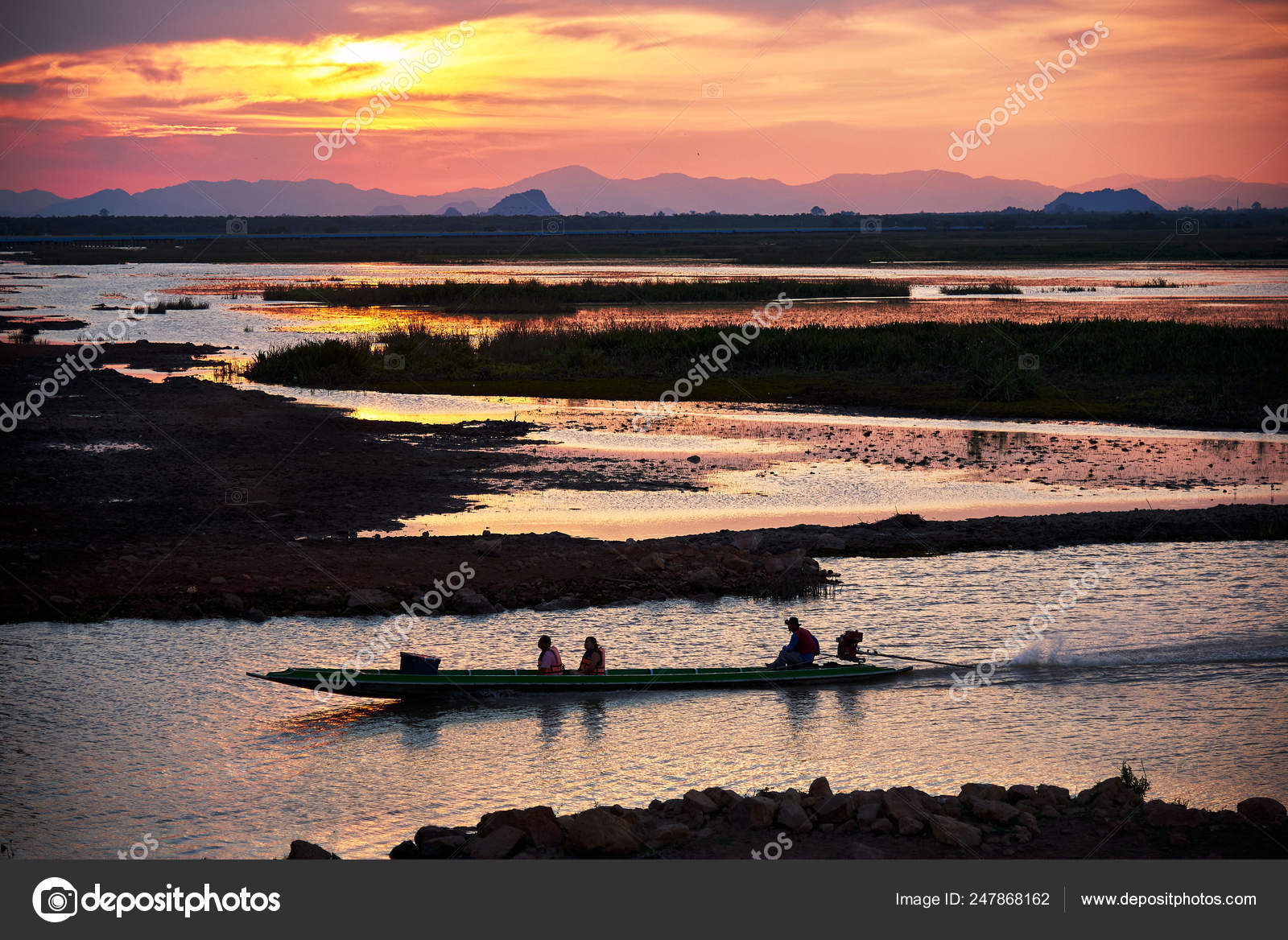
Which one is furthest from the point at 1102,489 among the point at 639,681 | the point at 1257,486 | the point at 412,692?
the point at 412,692

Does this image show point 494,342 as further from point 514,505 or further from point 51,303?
point 51,303

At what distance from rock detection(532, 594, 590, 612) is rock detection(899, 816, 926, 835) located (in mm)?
11513

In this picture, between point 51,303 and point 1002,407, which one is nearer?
point 1002,407

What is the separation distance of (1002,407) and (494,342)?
27.2 meters

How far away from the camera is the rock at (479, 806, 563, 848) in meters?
12.4

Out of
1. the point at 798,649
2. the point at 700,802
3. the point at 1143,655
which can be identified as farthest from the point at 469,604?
the point at 1143,655

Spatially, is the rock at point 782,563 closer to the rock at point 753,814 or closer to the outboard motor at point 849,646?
the outboard motor at point 849,646

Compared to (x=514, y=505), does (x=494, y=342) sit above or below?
above

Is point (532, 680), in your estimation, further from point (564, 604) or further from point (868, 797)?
point (868, 797)

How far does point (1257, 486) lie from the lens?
32.2 metres

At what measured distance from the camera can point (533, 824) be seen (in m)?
12.5

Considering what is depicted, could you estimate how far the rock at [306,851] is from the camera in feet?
39.3

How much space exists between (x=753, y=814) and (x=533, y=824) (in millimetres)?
2404

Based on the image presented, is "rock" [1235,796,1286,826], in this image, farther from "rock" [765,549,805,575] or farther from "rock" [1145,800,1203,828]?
"rock" [765,549,805,575]
